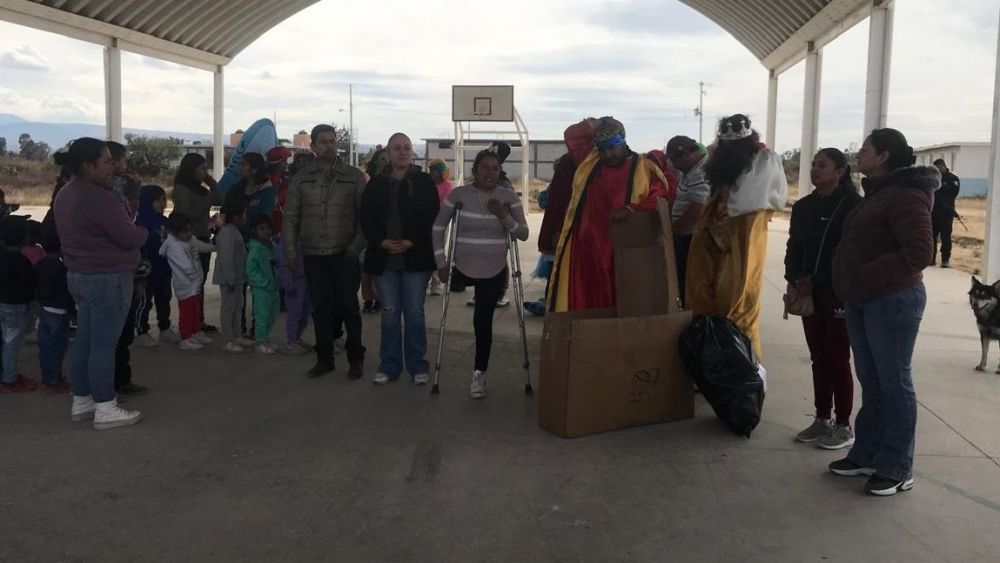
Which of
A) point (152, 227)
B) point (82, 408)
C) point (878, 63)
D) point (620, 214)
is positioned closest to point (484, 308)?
point (620, 214)

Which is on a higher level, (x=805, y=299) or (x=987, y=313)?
(x=805, y=299)

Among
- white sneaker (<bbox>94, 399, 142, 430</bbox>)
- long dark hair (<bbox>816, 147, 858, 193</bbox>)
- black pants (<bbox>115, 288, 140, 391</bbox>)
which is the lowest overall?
white sneaker (<bbox>94, 399, 142, 430</bbox>)

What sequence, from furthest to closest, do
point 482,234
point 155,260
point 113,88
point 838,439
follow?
point 113,88
point 155,260
point 482,234
point 838,439

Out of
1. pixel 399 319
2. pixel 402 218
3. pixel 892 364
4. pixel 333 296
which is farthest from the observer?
pixel 333 296

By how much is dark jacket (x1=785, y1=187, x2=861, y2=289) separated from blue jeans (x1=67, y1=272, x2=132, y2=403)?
3923 millimetres

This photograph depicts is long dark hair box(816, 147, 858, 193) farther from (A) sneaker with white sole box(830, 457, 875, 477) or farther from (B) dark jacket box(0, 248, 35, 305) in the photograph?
(B) dark jacket box(0, 248, 35, 305)

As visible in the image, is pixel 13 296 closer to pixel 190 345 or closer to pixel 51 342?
pixel 51 342

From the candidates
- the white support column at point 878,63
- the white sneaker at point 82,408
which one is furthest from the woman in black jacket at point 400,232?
the white support column at point 878,63

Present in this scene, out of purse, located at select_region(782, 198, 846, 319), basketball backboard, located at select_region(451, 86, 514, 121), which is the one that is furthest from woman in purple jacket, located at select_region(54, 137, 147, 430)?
basketball backboard, located at select_region(451, 86, 514, 121)

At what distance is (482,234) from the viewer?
17.5 ft

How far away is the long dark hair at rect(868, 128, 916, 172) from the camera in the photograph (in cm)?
371

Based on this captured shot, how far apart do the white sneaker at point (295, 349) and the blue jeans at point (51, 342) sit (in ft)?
5.75

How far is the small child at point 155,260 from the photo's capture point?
7059 mm

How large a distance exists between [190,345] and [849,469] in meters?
5.36
